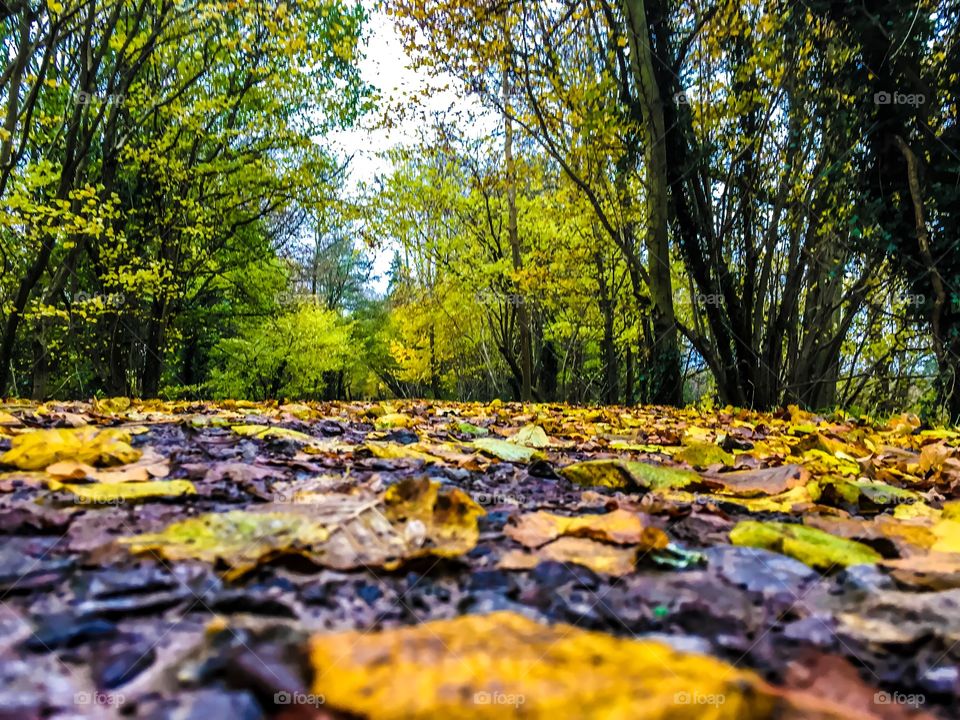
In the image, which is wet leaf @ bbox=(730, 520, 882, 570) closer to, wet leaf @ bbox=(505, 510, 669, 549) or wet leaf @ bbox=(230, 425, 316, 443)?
wet leaf @ bbox=(505, 510, 669, 549)

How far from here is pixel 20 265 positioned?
12.2m

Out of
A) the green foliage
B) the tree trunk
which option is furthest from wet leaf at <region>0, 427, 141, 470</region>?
the green foliage

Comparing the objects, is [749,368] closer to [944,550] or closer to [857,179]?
[857,179]

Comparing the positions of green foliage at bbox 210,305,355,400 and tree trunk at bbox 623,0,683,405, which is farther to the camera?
green foliage at bbox 210,305,355,400

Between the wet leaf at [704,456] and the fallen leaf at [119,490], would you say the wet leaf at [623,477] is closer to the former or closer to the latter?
the wet leaf at [704,456]

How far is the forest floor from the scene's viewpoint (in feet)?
1.63

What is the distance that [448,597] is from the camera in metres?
0.74

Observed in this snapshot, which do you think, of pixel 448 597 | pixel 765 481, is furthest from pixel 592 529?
pixel 765 481

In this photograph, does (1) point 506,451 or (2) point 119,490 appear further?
(1) point 506,451

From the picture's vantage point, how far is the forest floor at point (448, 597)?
497 millimetres

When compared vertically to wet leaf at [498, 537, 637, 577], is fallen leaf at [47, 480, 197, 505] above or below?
above

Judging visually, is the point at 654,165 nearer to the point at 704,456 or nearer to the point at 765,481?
the point at 704,456

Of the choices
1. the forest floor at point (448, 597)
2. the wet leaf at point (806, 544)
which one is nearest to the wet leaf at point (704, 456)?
the forest floor at point (448, 597)

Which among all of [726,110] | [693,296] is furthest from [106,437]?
[693,296]
